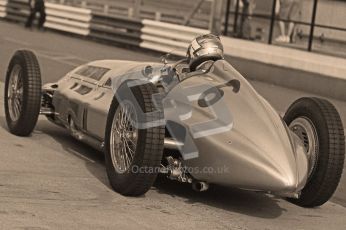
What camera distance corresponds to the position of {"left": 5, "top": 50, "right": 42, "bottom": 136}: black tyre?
A: 27.6ft

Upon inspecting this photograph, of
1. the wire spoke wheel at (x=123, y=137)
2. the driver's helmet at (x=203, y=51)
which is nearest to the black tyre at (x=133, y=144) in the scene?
the wire spoke wheel at (x=123, y=137)

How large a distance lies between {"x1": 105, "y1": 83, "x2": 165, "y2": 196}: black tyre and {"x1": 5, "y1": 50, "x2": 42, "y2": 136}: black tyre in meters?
1.57

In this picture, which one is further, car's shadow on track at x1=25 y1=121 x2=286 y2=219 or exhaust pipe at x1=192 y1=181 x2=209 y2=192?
car's shadow on track at x1=25 y1=121 x2=286 y2=219

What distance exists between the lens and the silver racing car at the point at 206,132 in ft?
21.1

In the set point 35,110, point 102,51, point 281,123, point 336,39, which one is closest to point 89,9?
point 102,51

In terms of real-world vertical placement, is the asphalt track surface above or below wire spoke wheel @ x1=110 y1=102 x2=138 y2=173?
below

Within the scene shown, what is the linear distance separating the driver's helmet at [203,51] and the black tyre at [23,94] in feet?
5.28

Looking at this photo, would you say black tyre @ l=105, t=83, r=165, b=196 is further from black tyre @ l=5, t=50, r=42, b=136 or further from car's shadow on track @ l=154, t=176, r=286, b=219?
black tyre @ l=5, t=50, r=42, b=136

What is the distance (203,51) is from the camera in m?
7.71

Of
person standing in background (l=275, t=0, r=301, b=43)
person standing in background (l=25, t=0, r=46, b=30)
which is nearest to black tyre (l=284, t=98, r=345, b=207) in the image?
person standing in background (l=275, t=0, r=301, b=43)

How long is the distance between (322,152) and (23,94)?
306cm

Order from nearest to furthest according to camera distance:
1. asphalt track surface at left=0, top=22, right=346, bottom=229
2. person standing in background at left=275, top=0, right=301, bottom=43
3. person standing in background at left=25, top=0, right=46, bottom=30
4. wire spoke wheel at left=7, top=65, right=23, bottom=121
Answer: asphalt track surface at left=0, top=22, right=346, bottom=229, wire spoke wheel at left=7, top=65, right=23, bottom=121, person standing in background at left=275, top=0, right=301, bottom=43, person standing in background at left=25, top=0, right=46, bottom=30

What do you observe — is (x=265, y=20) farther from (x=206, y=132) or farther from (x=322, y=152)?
(x=206, y=132)

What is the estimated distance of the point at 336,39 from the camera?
59.0ft
